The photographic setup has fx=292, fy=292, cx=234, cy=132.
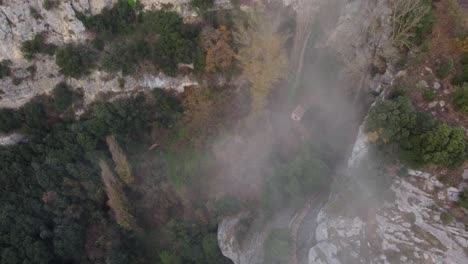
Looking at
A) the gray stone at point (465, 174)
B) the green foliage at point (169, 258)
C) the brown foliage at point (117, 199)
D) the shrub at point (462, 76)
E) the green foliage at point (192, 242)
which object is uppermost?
the shrub at point (462, 76)

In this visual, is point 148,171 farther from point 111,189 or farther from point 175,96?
point 175,96

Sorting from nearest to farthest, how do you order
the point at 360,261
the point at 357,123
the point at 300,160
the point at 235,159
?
1. the point at 360,261
2. the point at 300,160
3. the point at 357,123
4. the point at 235,159

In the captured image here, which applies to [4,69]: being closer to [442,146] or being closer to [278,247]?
[278,247]

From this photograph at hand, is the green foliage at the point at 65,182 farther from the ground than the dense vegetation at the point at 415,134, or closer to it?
closer to it

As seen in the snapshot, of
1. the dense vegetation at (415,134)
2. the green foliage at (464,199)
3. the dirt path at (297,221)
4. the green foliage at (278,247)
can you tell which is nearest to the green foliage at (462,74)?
Result: the dense vegetation at (415,134)

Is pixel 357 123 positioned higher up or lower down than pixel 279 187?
higher up

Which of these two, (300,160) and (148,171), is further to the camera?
(148,171)

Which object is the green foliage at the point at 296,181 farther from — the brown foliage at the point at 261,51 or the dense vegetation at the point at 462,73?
the dense vegetation at the point at 462,73

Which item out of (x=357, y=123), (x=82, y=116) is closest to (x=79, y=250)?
(x=82, y=116)
